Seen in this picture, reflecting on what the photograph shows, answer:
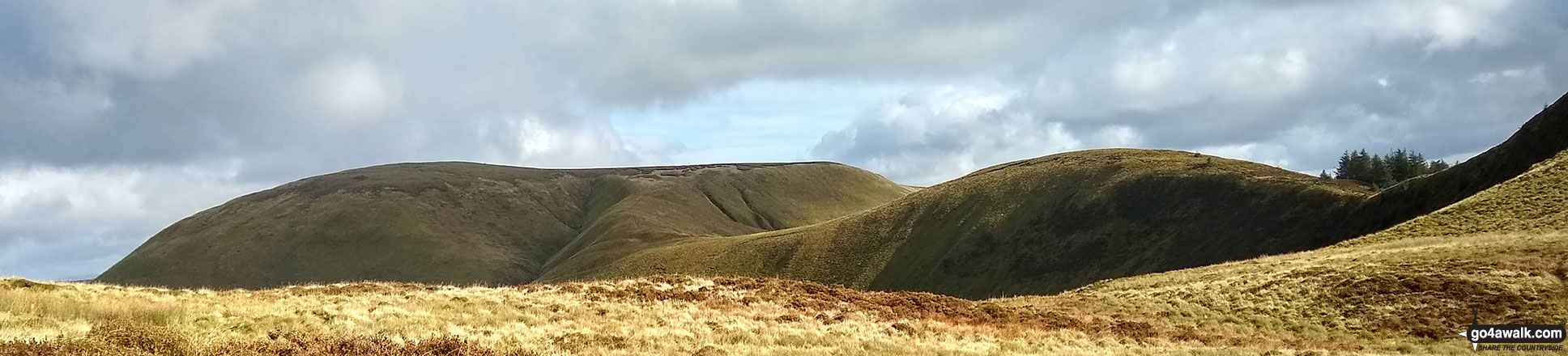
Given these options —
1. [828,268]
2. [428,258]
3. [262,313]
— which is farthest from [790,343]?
[428,258]

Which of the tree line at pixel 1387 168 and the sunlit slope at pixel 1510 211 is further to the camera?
the tree line at pixel 1387 168

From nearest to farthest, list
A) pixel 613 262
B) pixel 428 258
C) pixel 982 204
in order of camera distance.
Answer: pixel 982 204 < pixel 613 262 < pixel 428 258

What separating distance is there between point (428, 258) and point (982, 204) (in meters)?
93.6

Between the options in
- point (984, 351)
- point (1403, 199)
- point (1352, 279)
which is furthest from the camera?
point (1403, 199)

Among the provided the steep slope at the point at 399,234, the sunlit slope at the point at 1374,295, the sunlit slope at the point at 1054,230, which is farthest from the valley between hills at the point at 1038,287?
the steep slope at the point at 399,234

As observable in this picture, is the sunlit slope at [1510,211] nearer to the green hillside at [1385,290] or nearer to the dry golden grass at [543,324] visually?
the green hillside at [1385,290]

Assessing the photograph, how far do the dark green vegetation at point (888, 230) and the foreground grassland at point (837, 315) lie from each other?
Result: 2834 cm

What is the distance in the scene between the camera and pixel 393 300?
24.4m

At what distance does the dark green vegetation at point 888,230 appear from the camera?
A: 64188 millimetres

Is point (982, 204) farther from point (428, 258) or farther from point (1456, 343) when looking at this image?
point (428, 258)

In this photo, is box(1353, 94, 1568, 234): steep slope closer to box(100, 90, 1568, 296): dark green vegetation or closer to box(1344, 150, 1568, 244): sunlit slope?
box(100, 90, 1568, 296): dark green vegetation

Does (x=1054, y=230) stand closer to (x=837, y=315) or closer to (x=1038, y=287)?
(x=1038, y=287)

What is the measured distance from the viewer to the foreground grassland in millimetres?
15875

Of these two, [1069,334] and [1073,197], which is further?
[1073,197]
